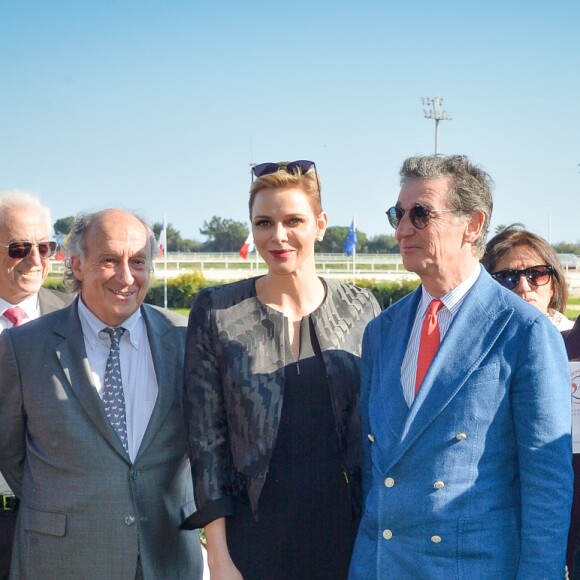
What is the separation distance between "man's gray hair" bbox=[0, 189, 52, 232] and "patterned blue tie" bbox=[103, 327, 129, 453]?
1504mm

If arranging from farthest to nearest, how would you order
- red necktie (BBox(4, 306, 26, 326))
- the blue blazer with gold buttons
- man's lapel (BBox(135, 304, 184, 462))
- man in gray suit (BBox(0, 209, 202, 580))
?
1. red necktie (BBox(4, 306, 26, 326))
2. man's lapel (BBox(135, 304, 184, 462))
3. man in gray suit (BBox(0, 209, 202, 580))
4. the blue blazer with gold buttons

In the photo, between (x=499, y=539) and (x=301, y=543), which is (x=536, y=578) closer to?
(x=499, y=539)

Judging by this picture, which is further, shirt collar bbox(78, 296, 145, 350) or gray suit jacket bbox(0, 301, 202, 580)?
shirt collar bbox(78, 296, 145, 350)

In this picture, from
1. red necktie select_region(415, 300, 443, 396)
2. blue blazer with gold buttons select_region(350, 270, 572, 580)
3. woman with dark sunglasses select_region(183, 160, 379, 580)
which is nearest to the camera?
blue blazer with gold buttons select_region(350, 270, 572, 580)

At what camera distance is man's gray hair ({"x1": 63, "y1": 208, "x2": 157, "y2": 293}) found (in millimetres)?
3666

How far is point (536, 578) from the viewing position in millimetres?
2559

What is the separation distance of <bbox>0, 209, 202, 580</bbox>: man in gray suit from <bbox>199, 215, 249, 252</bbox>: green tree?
92.7m

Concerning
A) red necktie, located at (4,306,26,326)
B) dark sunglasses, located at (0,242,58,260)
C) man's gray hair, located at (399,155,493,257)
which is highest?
man's gray hair, located at (399,155,493,257)

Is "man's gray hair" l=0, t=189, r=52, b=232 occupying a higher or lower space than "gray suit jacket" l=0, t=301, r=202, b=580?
higher

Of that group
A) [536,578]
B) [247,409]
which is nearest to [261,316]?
[247,409]

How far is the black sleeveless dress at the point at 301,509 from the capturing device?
3.29 metres

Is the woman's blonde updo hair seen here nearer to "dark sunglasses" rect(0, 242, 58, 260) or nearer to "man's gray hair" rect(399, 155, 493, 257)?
"man's gray hair" rect(399, 155, 493, 257)

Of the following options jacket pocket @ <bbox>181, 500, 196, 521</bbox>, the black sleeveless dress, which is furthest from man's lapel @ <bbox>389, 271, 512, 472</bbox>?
jacket pocket @ <bbox>181, 500, 196, 521</bbox>

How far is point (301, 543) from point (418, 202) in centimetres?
149
